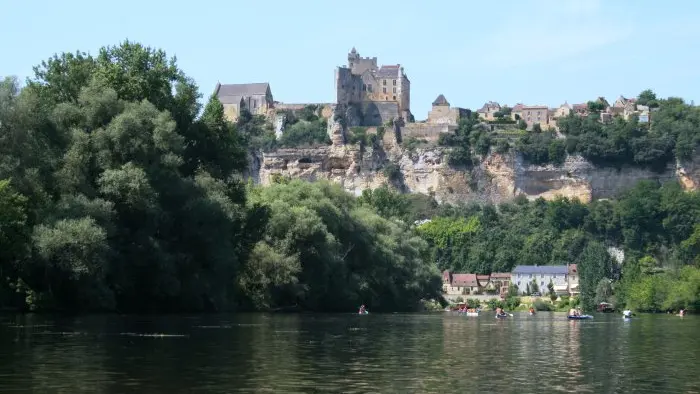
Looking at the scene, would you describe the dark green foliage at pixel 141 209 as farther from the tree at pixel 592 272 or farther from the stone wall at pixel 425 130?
the stone wall at pixel 425 130

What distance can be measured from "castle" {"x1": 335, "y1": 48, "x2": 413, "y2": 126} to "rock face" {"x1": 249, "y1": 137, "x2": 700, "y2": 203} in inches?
213

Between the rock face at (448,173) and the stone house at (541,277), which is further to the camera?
the rock face at (448,173)

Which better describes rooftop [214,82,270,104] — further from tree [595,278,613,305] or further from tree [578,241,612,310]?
tree [595,278,613,305]

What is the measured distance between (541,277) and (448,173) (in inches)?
1258

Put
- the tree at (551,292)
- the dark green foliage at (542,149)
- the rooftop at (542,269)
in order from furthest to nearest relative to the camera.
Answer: the dark green foliage at (542,149)
the rooftop at (542,269)
the tree at (551,292)

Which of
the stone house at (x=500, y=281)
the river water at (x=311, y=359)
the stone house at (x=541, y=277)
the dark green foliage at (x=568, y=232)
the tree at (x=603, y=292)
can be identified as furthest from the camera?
the dark green foliage at (x=568, y=232)

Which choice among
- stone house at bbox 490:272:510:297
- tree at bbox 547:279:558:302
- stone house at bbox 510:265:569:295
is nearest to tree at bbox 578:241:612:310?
tree at bbox 547:279:558:302

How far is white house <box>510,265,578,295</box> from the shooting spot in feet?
500

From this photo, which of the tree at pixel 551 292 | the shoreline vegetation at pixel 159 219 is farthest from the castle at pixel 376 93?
the shoreline vegetation at pixel 159 219

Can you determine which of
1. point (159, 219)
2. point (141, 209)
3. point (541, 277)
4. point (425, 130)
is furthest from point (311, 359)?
point (425, 130)

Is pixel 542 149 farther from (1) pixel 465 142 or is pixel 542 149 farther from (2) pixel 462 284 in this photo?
(2) pixel 462 284

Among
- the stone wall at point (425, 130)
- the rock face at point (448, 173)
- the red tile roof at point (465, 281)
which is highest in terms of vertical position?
the stone wall at point (425, 130)

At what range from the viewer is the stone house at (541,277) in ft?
501

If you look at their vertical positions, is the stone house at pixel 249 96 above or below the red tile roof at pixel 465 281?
above
